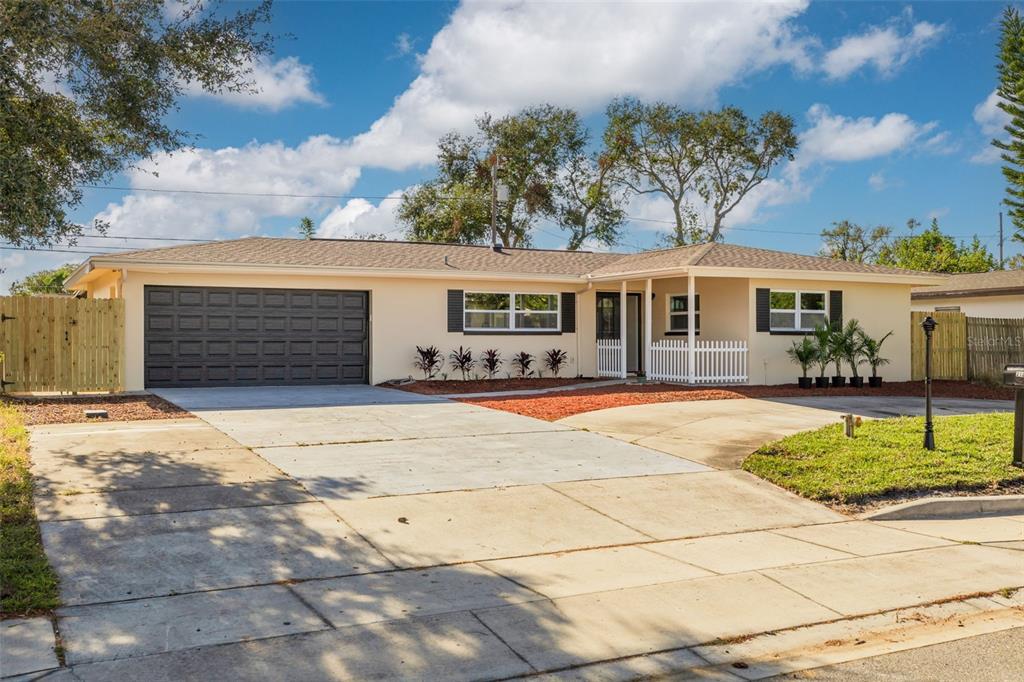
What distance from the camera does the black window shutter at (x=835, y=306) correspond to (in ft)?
67.9

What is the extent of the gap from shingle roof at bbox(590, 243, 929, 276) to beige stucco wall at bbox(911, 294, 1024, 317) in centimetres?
682

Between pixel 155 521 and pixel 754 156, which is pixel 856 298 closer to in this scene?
pixel 155 521

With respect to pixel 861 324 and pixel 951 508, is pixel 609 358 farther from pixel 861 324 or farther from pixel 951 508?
pixel 951 508

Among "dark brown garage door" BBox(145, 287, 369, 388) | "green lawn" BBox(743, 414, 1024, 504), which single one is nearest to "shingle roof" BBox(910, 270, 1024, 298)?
"green lawn" BBox(743, 414, 1024, 504)

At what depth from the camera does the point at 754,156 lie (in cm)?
4203

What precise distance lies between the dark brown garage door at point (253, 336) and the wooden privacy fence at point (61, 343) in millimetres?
1052

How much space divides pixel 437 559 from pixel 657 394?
35.5 ft

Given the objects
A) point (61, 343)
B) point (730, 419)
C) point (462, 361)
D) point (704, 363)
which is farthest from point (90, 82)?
point (704, 363)

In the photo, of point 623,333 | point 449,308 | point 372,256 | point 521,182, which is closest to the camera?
point 449,308

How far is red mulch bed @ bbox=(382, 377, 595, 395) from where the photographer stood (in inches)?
736

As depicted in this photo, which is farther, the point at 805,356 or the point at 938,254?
the point at 938,254

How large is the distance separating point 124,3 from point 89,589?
7.20 meters

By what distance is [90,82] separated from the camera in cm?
1011

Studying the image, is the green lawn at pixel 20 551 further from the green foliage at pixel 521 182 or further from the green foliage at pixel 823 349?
the green foliage at pixel 521 182
